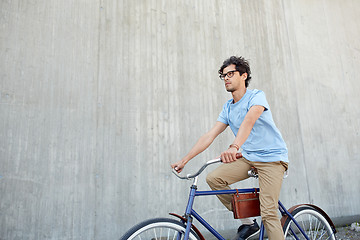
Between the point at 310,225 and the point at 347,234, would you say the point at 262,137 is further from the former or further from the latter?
the point at 347,234

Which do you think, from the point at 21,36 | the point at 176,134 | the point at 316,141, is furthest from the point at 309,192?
the point at 21,36

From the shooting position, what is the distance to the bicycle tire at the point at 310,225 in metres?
2.05

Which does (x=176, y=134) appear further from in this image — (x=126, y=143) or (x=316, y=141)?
(x=316, y=141)

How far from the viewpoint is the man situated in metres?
1.78

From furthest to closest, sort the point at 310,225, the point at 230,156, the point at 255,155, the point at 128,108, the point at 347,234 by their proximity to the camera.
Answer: the point at 347,234, the point at 128,108, the point at 310,225, the point at 255,155, the point at 230,156

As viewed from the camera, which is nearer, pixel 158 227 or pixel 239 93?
pixel 158 227

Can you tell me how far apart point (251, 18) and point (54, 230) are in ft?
12.1

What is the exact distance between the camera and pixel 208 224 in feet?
5.46

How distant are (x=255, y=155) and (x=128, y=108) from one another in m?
1.59

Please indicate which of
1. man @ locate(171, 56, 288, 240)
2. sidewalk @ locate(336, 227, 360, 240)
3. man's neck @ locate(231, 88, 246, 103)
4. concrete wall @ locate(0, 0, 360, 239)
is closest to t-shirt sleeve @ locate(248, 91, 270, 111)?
man @ locate(171, 56, 288, 240)

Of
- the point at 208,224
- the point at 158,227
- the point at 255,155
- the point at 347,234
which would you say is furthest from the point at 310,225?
the point at 347,234

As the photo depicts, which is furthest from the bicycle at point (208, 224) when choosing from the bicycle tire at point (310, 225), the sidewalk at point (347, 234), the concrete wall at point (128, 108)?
the sidewalk at point (347, 234)

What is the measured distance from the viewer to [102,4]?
309cm

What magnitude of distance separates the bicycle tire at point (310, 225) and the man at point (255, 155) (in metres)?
0.35
